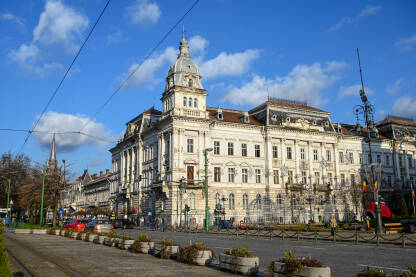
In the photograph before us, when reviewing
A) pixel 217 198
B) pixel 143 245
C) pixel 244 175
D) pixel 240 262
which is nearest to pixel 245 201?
pixel 244 175

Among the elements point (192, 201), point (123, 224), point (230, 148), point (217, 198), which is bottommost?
point (123, 224)

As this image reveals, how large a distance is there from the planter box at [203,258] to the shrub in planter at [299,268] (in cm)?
377

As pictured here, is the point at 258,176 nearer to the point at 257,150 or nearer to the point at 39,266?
the point at 257,150

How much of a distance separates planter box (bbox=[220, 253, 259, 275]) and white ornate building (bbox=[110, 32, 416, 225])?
40.4 meters

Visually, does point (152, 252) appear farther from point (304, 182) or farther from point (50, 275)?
point (304, 182)

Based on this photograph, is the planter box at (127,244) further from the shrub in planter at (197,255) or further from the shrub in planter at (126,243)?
the shrub in planter at (197,255)

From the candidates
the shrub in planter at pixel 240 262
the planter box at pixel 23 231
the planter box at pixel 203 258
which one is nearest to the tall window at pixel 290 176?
the planter box at pixel 23 231

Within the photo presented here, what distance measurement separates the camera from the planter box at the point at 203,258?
13.7m

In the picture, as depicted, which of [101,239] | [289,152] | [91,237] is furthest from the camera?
[289,152]

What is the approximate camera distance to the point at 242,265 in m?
11.7

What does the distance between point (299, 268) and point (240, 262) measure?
8.36 feet

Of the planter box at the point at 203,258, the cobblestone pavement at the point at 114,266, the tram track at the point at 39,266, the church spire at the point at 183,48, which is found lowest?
the cobblestone pavement at the point at 114,266

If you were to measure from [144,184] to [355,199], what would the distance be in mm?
32853

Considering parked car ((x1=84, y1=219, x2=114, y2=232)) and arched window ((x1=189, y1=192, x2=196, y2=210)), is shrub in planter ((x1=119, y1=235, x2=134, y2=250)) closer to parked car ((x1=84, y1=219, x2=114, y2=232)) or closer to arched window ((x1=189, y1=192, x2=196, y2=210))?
parked car ((x1=84, y1=219, x2=114, y2=232))
